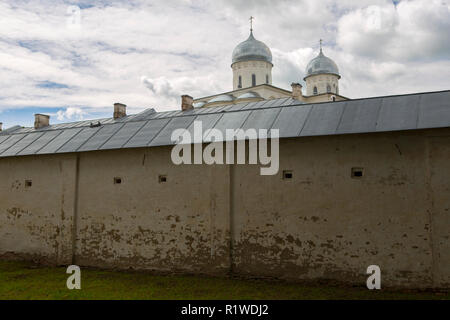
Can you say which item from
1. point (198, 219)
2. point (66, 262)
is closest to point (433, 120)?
point (198, 219)

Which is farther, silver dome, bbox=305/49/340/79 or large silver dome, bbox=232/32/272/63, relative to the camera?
silver dome, bbox=305/49/340/79

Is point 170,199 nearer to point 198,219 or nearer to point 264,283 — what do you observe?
point 198,219

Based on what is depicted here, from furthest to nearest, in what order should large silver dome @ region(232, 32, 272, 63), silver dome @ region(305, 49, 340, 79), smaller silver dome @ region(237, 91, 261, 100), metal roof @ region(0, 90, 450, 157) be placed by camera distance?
silver dome @ region(305, 49, 340, 79)
large silver dome @ region(232, 32, 272, 63)
smaller silver dome @ region(237, 91, 261, 100)
metal roof @ region(0, 90, 450, 157)

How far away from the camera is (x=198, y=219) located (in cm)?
1100

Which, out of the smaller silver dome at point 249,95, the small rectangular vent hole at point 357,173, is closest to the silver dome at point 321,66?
the smaller silver dome at point 249,95

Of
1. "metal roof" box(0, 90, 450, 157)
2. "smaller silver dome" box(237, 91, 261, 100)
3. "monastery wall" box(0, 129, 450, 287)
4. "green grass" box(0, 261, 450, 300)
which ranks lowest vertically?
"green grass" box(0, 261, 450, 300)

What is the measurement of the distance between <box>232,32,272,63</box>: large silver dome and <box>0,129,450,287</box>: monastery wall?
964 inches

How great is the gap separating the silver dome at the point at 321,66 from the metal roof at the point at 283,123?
96.8ft

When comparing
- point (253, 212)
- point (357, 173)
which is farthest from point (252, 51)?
point (357, 173)

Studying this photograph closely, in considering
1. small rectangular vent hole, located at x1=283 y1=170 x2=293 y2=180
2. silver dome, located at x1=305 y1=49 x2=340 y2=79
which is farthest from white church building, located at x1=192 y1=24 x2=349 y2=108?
small rectangular vent hole, located at x1=283 y1=170 x2=293 y2=180

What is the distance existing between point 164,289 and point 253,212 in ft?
9.50

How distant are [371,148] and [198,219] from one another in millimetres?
4821

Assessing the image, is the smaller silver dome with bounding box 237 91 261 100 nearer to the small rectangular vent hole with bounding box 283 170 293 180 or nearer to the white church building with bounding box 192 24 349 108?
the white church building with bounding box 192 24 349 108

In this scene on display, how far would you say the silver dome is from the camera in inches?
1538
